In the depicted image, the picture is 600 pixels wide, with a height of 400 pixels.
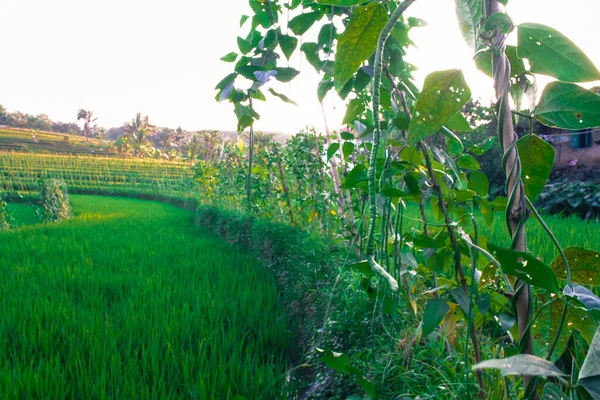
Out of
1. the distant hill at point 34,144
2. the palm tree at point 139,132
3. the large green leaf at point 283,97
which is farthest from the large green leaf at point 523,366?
the palm tree at point 139,132

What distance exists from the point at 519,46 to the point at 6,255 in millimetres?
4770

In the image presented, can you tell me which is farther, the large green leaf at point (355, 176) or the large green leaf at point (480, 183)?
the large green leaf at point (480, 183)

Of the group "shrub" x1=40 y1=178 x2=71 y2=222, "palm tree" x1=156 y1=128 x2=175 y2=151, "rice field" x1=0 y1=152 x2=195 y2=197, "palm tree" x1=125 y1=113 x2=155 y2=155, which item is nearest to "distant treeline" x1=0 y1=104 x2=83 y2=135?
"palm tree" x1=125 y1=113 x2=155 y2=155

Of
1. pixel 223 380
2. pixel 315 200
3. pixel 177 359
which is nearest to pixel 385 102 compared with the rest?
pixel 223 380

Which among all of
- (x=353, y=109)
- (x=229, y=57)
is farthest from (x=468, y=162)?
(x=229, y=57)

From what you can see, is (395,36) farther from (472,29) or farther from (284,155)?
(284,155)

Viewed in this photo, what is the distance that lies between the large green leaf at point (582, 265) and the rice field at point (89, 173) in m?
16.4

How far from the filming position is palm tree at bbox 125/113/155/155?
41750mm

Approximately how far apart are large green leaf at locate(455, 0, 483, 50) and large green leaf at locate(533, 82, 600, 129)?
0.08 m

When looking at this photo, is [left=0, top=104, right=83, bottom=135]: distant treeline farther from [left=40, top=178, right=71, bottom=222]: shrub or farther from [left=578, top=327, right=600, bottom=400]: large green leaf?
[left=578, top=327, right=600, bottom=400]: large green leaf

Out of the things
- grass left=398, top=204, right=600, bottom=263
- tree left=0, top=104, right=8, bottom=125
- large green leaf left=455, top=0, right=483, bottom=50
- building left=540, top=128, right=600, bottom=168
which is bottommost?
grass left=398, top=204, right=600, bottom=263

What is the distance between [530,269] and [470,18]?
21cm

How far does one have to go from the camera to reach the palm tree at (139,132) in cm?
4175

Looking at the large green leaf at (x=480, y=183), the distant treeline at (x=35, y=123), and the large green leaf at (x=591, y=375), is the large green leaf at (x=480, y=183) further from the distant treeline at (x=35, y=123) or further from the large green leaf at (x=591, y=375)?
the distant treeline at (x=35, y=123)
